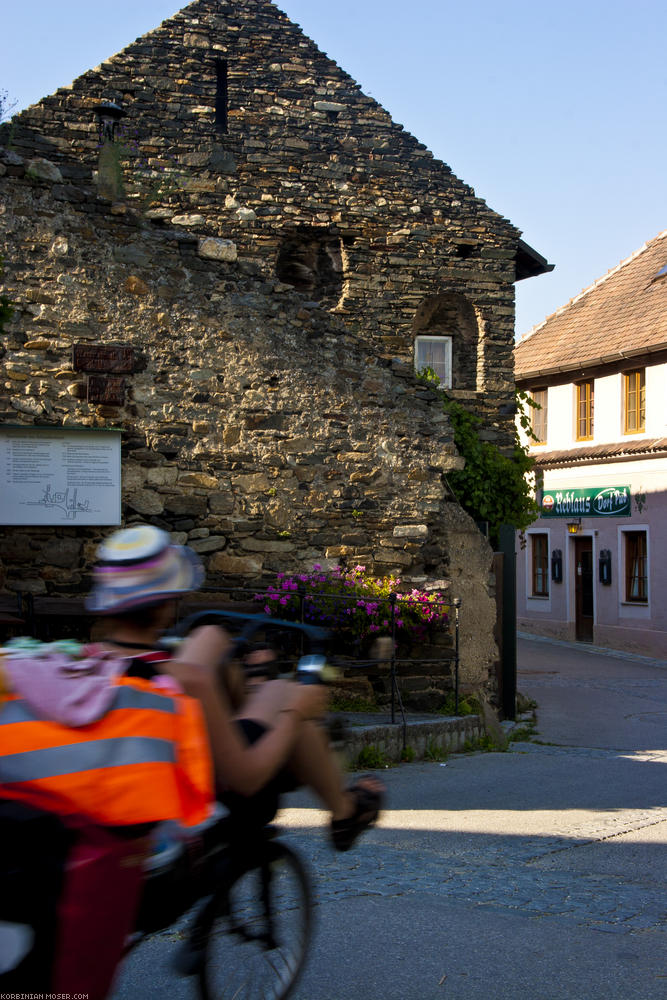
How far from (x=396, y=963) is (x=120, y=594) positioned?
83.1 inches

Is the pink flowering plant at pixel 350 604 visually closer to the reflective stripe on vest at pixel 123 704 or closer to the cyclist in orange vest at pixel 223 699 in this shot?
the cyclist in orange vest at pixel 223 699

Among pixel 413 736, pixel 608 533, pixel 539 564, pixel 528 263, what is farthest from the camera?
pixel 539 564

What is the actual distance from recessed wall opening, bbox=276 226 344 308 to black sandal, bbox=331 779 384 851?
39.8ft

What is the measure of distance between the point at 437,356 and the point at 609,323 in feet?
38.3

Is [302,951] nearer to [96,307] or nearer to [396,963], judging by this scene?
[396,963]

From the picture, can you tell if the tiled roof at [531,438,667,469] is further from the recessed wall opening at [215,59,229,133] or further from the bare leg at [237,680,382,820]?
the bare leg at [237,680,382,820]

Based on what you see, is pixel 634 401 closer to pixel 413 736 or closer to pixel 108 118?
pixel 108 118

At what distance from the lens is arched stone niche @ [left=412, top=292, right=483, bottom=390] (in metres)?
15.8

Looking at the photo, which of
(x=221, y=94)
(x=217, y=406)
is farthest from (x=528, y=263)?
(x=217, y=406)

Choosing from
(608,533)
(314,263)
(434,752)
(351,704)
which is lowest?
(434,752)

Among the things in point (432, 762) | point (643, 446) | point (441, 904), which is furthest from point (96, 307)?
point (643, 446)

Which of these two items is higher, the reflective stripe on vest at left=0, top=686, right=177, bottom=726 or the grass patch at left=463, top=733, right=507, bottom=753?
the reflective stripe on vest at left=0, top=686, right=177, bottom=726

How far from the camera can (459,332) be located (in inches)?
627

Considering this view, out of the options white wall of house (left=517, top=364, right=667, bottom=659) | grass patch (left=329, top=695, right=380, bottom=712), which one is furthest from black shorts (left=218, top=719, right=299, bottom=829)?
white wall of house (left=517, top=364, right=667, bottom=659)
